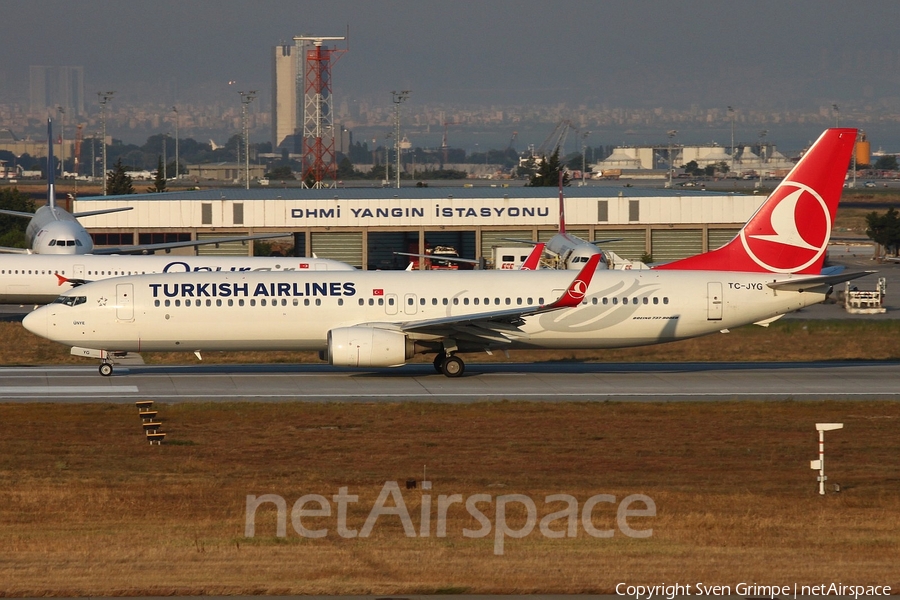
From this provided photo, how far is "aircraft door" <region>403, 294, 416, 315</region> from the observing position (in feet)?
114

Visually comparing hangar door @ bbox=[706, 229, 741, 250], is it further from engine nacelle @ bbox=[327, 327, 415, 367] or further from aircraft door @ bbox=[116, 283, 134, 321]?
aircraft door @ bbox=[116, 283, 134, 321]

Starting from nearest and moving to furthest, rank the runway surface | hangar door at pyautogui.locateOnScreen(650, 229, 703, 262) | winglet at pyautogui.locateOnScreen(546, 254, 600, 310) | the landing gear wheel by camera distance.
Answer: the runway surface → winglet at pyautogui.locateOnScreen(546, 254, 600, 310) → the landing gear wheel → hangar door at pyautogui.locateOnScreen(650, 229, 703, 262)

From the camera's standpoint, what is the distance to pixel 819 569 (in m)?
15.0

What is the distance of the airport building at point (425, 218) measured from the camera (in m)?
82.4

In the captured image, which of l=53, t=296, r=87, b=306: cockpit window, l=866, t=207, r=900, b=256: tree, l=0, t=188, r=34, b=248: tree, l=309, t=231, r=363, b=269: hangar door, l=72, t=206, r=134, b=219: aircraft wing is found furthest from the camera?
l=0, t=188, r=34, b=248: tree

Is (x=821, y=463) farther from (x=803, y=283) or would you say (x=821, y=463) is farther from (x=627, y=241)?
(x=627, y=241)

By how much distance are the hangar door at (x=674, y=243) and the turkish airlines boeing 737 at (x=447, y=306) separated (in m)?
48.2

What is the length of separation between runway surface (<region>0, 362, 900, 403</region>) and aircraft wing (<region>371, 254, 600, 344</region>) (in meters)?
1.43

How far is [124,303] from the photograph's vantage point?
113 ft

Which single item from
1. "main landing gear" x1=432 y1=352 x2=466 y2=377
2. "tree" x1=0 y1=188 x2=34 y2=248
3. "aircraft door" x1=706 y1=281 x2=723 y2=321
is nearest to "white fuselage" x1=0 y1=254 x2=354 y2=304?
"main landing gear" x1=432 y1=352 x2=466 y2=377

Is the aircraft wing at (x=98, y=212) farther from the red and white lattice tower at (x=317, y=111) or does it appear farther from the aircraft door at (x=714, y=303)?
the aircraft door at (x=714, y=303)

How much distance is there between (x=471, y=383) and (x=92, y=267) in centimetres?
2695

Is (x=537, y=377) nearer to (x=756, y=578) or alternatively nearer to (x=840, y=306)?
(x=756, y=578)

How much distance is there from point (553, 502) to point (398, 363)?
14665 mm
